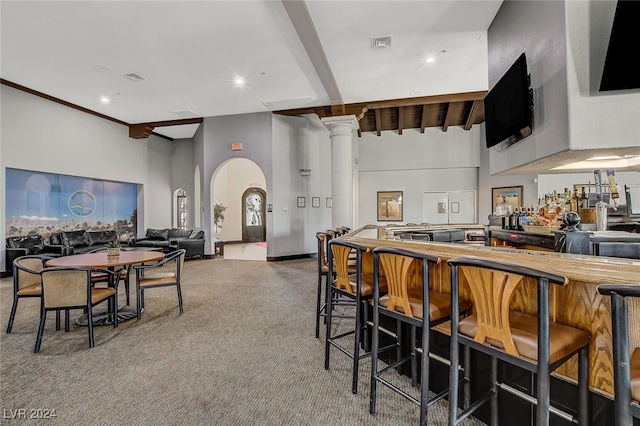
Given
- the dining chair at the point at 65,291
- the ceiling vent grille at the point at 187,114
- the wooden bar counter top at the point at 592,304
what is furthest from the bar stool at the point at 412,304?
the ceiling vent grille at the point at 187,114

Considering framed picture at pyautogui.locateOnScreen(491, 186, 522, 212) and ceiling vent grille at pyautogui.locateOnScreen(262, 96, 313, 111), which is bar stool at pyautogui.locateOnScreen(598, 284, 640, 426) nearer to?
ceiling vent grille at pyautogui.locateOnScreen(262, 96, 313, 111)

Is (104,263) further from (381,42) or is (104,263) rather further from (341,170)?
(341,170)

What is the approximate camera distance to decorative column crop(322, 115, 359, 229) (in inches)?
282

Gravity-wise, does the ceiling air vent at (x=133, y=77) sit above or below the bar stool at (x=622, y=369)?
above

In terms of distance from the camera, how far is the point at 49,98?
634cm

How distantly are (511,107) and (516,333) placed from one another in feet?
8.65

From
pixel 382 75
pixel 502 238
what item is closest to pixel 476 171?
pixel 382 75

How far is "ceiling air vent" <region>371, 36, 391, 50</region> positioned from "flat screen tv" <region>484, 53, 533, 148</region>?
1650 mm

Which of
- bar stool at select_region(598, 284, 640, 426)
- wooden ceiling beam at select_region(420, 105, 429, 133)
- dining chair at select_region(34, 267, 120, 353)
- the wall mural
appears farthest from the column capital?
bar stool at select_region(598, 284, 640, 426)

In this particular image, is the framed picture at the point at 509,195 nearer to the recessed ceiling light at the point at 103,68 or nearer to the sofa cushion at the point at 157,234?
the sofa cushion at the point at 157,234

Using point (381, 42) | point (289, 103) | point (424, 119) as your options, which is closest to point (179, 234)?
point (289, 103)

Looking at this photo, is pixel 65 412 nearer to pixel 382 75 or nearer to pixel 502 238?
pixel 502 238

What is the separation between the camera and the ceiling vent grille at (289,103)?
668 centimetres

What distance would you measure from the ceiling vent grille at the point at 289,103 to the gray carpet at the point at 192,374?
470 centimetres
